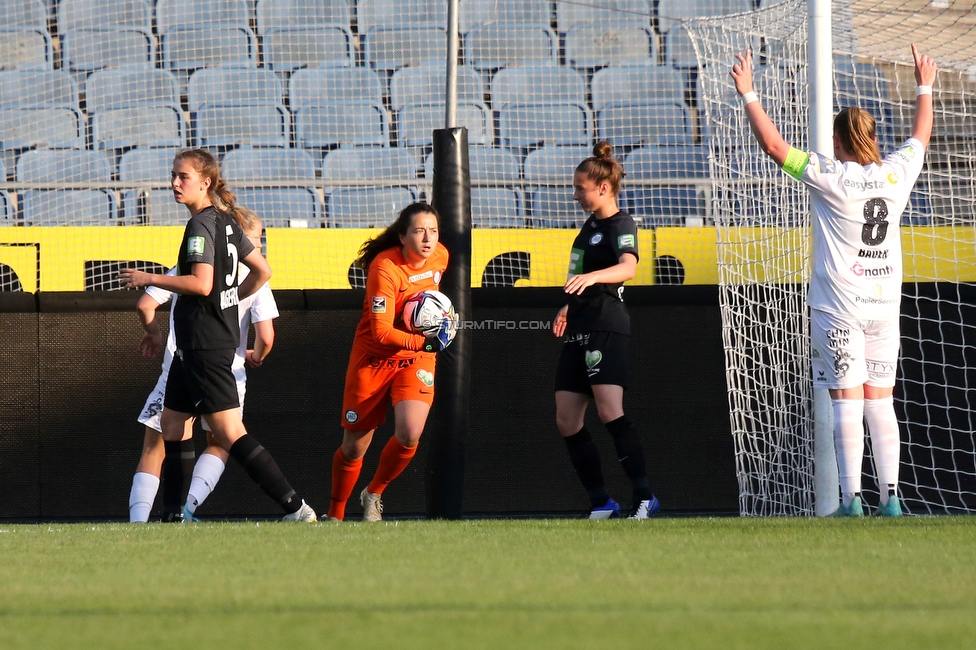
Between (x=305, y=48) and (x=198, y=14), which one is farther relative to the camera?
(x=198, y=14)

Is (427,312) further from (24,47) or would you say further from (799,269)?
(24,47)

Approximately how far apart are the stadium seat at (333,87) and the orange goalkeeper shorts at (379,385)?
4.40 metres

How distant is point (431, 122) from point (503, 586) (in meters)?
6.80

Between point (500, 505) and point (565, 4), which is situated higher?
point (565, 4)

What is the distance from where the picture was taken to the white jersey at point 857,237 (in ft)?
15.4

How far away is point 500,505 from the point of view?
283 inches

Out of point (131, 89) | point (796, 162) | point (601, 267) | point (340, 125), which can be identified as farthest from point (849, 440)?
point (131, 89)

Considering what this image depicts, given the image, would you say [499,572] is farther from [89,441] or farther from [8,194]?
[8,194]

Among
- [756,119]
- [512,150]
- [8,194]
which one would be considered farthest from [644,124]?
[8,194]

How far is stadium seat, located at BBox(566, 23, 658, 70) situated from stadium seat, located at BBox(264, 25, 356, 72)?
6.53 ft

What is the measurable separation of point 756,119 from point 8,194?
5.76 m

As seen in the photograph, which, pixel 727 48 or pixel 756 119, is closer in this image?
pixel 756 119

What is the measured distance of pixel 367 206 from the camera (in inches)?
318

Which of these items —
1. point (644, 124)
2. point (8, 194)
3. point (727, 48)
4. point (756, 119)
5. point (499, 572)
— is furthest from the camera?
point (644, 124)
